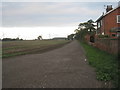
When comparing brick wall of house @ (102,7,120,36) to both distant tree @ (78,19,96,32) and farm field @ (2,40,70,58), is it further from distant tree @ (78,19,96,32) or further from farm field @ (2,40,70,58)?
distant tree @ (78,19,96,32)

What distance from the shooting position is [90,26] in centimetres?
5712

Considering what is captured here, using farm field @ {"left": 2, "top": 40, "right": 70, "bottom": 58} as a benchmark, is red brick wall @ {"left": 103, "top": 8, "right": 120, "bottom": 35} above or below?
above

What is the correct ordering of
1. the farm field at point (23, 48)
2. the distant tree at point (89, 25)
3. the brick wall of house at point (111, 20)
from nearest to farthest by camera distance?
the farm field at point (23, 48) < the brick wall of house at point (111, 20) < the distant tree at point (89, 25)

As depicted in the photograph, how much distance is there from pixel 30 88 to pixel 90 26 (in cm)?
5697

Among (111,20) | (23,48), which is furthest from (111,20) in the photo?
(23,48)

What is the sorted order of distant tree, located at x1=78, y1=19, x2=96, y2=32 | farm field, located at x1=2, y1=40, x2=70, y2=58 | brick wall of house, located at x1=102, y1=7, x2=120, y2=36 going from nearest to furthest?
farm field, located at x1=2, y1=40, x2=70, y2=58
brick wall of house, located at x1=102, y1=7, x2=120, y2=36
distant tree, located at x1=78, y1=19, x2=96, y2=32

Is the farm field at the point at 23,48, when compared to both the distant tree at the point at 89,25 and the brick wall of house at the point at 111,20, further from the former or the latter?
the distant tree at the point at 89,25

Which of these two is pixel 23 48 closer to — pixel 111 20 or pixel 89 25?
pixel 111 20

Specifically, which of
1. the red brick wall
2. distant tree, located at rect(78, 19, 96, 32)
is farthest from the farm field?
distant tree, located at rect(78, 19, 96, 32)

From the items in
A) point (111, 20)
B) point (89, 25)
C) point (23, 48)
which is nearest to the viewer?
point (23, 48)

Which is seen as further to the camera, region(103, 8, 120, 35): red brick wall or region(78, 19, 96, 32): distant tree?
region(78, 19, 96, 32): distant tree

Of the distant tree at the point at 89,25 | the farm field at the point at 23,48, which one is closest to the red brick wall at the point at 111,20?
the farm field at the point at 23,48

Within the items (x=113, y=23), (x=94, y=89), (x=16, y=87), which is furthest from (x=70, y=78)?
(x=113, y=23)

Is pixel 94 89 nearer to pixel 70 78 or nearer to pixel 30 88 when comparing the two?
pixel 70 78
